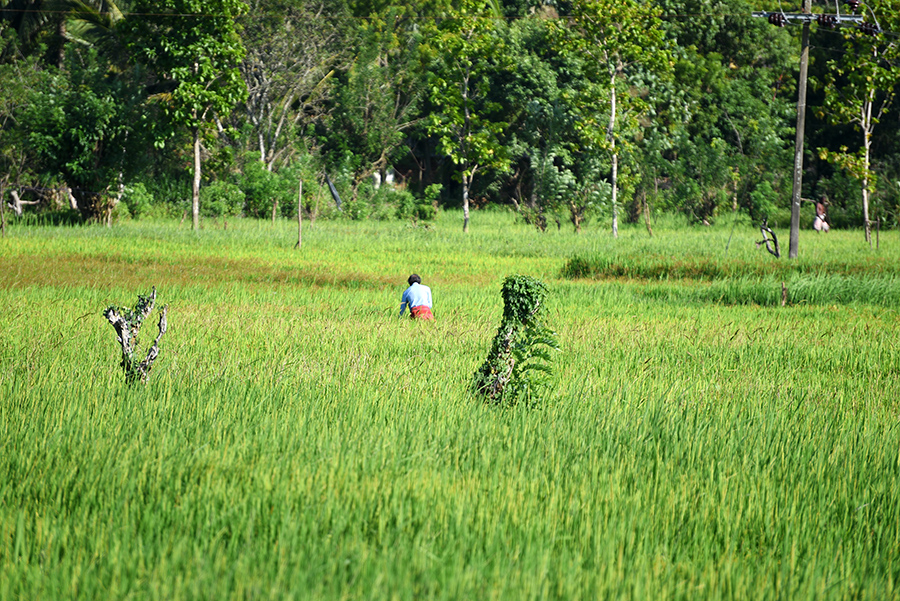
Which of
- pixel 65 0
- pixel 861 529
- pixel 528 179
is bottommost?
pixel 861 529

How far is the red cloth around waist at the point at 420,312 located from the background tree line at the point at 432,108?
16.4 meters

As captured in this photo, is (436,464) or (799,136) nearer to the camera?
(436,464)

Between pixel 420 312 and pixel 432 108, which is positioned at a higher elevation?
pixel 432 108

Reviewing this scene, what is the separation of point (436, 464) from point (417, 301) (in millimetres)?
6764

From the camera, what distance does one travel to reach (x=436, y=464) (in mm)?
4668

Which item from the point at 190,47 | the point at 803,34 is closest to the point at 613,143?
the point at 803,34

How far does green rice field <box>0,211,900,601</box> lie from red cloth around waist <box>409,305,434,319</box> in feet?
1.21

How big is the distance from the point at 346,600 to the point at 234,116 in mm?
34852

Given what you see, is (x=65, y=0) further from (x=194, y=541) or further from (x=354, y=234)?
(x=194, y=541)

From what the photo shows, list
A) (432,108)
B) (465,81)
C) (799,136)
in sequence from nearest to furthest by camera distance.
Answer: (799,136) < (465,81) < (432,108)

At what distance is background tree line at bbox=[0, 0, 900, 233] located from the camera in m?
27.0

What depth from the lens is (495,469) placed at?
4.70 meters

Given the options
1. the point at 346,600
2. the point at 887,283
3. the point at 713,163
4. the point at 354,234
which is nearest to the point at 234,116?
the point at 354,234

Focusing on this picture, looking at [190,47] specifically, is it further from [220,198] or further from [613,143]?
[613,143]
